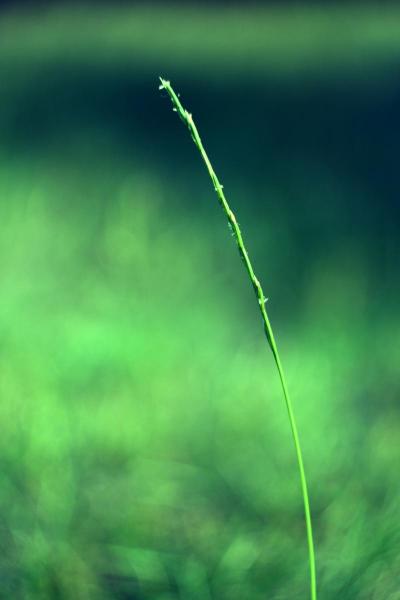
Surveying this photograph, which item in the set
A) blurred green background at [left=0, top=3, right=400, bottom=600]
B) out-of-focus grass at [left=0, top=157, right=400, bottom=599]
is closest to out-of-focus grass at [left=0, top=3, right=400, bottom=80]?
blurred green background at [left=0, top=3, right=400, bottom=600]

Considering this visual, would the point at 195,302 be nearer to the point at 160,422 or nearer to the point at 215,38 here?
the point at 160,422

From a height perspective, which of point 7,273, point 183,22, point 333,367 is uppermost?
point 183,22

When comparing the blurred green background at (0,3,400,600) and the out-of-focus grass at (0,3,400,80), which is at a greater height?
the out-of-focus grass at (0,3,400,80)

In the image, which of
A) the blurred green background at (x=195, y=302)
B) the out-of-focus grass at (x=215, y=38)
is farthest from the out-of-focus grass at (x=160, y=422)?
the out-of-focus grass at (x=215, y=38)

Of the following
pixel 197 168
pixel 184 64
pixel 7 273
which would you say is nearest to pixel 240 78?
pixel 184 64

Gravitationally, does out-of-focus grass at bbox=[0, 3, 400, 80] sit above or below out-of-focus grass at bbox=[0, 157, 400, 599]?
above

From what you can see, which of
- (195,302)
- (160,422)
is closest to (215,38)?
(195,302)

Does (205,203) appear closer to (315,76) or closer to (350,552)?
(315,76)

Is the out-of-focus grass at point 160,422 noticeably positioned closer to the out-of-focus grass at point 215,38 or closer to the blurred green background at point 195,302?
the blurred green background at point 195,302

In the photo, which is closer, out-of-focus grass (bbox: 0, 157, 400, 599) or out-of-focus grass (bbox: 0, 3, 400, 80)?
out-of-focus grass (bbox: 0, 157, 400, 599)

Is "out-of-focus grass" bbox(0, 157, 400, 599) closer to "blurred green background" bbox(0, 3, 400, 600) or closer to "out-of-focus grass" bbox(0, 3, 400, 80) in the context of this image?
"blurred green background" bbox(0, 3, 400, 600)
